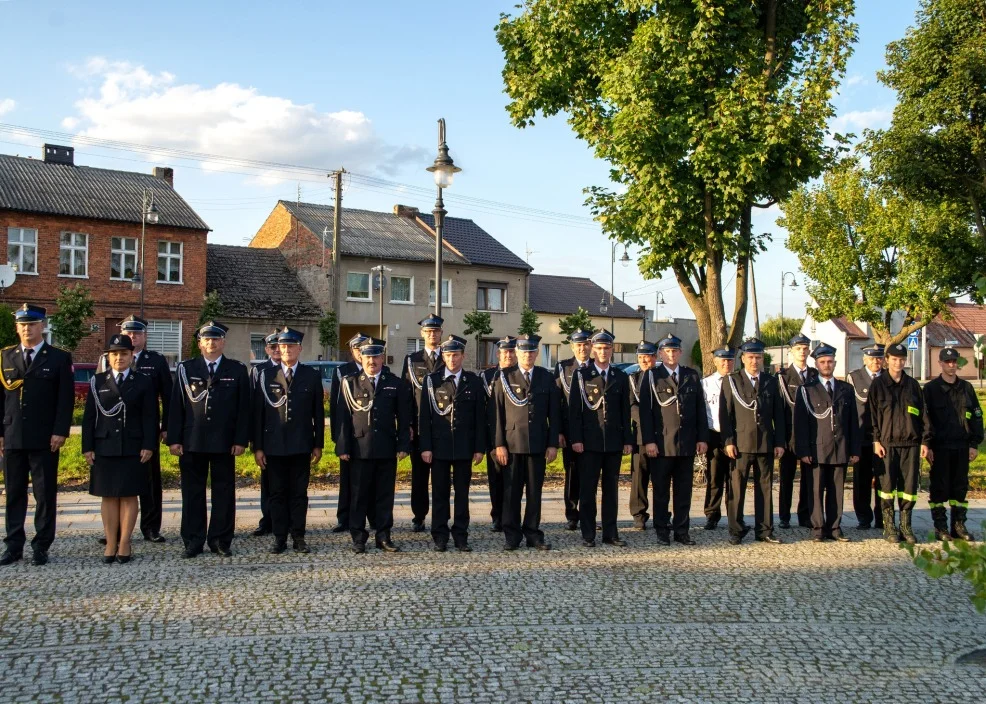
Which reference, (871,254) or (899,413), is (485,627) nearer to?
(899,413)

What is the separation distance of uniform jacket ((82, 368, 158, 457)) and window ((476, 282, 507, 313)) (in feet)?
132

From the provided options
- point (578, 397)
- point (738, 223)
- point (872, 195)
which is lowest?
point (578, 397)

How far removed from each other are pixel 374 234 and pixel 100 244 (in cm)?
1428

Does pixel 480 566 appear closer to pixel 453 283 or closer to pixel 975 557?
pixel 975 557

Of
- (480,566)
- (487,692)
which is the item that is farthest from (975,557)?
(480,566)

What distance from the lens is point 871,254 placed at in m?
29.4

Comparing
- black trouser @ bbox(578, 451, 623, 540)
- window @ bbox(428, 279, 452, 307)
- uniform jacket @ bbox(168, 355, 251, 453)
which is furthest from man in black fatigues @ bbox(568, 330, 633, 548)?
window @ bbox(428, 279, 452, 307)

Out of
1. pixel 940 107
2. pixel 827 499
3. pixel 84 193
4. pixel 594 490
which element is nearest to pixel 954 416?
pixel 827 499

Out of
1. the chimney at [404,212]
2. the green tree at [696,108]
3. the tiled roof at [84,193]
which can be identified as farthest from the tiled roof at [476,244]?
the green tree at [696,108]

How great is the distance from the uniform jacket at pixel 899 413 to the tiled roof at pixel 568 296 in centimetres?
4318

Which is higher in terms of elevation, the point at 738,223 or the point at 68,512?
the point at 738,223

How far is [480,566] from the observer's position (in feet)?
26.0

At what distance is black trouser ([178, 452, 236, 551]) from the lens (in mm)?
8227

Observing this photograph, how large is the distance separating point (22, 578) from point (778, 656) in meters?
5.68
